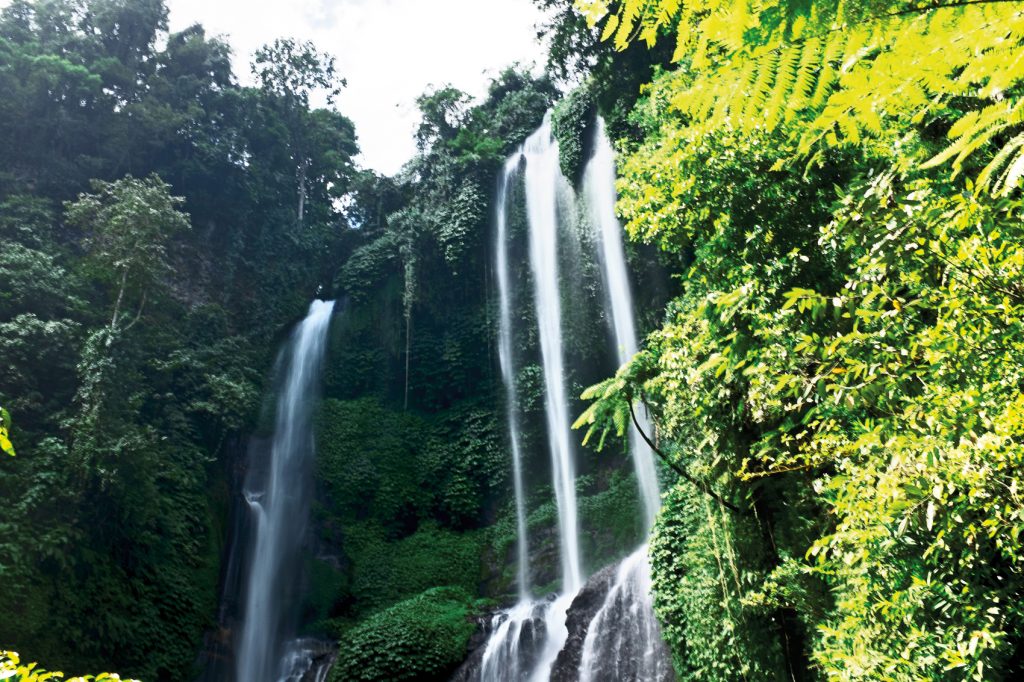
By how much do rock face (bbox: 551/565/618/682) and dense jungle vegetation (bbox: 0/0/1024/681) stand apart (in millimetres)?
2224

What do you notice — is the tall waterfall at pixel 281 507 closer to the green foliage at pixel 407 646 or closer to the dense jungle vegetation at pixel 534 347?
the dense jungle vegetation at pixel 534 347

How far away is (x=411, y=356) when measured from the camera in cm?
1864

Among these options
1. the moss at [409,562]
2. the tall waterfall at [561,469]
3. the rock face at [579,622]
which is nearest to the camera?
the tall waterfall at [561,469]

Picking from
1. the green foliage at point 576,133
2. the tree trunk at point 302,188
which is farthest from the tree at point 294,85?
the green foliage at point 576,133

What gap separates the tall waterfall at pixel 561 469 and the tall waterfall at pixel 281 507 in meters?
5.19

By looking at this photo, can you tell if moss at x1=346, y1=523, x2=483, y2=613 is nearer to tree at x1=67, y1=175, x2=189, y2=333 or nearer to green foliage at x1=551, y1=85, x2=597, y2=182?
A: tree at x1=67, y1=175, x2=189, y2=333

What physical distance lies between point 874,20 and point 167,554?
13891 millimetres

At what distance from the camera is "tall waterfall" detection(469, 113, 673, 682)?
343 inches

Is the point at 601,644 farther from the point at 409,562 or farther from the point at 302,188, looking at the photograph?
the point at 302,188

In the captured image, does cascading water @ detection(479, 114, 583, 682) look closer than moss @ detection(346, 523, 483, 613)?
Yes

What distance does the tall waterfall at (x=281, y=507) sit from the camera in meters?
13.4

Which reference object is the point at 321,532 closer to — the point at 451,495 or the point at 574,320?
the point at 451,495

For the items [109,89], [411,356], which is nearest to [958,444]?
[411,356]

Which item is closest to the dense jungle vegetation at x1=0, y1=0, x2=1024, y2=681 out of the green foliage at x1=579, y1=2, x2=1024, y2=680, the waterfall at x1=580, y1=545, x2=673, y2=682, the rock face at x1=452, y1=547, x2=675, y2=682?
the green foliage at x1=579, y1=2, x2=1024, y2=680
